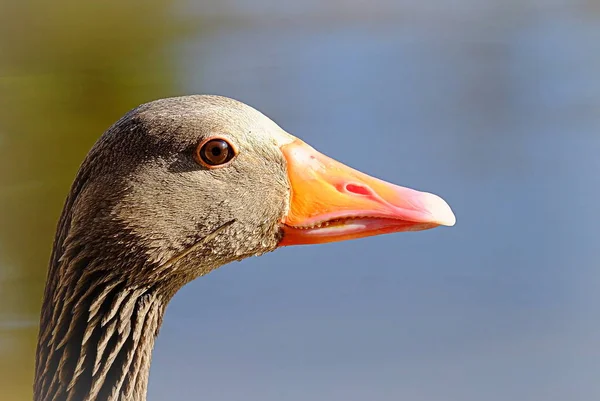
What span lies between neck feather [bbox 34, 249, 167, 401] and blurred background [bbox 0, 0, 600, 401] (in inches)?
121

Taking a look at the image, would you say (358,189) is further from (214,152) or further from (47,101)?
(47,101)

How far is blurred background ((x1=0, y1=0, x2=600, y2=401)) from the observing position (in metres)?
6.79

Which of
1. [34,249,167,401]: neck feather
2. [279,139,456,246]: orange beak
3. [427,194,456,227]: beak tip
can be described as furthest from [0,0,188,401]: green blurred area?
[427,194,456,227]: beak tip

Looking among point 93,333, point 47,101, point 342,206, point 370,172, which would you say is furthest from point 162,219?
point 47,101

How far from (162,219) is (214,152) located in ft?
1.01

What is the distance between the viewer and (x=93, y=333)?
3373 mm

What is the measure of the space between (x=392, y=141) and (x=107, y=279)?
240 inches

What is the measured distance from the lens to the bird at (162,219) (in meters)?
3.33

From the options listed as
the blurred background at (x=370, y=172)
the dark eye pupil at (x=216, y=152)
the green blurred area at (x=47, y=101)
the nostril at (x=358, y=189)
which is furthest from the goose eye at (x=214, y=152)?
the green blurred area at (x=47, y=101)

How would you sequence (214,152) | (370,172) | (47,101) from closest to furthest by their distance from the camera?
(214,152) → (370,172) → (47,101)

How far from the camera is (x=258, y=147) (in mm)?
3479

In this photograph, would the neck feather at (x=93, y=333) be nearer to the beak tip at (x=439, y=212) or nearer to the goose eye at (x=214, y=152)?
the goose eye at (x=214, y=152)

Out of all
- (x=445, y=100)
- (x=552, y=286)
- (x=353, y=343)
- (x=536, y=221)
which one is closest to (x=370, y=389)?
(x=353, y=343)

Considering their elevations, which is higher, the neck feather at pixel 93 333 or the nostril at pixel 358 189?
the nostril at pixel 358 189
